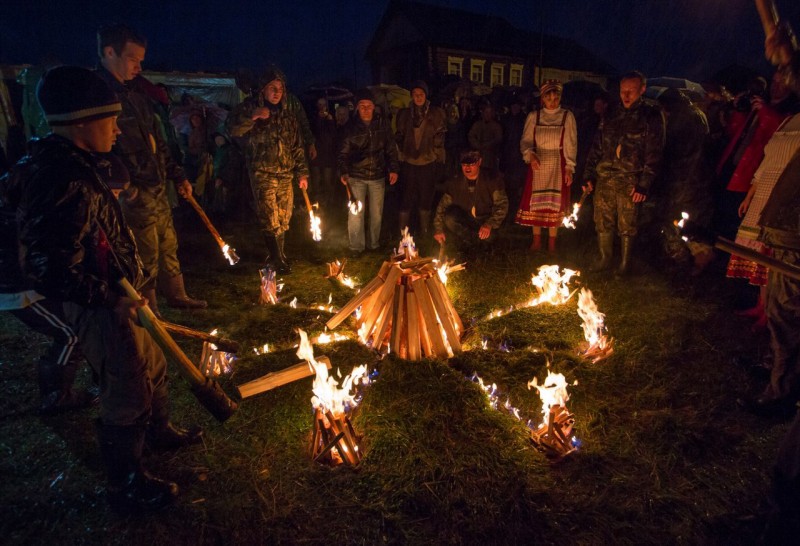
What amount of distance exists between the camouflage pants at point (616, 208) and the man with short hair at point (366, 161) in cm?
338

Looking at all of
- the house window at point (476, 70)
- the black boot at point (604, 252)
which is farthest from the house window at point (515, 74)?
the black boot at point (604, 252)

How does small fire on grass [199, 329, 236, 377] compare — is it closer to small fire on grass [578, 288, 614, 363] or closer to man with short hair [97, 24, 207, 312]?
man with short hair [97, 24, 207, 312]

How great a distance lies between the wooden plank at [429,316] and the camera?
4.27 metres

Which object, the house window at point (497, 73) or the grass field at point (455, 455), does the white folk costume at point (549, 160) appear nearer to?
the grass field at point (455, 455)

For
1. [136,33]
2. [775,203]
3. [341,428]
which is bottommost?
[341,428]

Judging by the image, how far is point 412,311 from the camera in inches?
169

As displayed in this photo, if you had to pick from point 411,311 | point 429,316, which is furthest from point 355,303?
point 429,316

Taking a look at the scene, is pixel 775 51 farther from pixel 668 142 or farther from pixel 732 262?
pixel 668 142

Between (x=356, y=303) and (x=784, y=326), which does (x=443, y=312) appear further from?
(x=784, y=326)

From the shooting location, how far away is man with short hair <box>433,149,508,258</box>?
22.2ft

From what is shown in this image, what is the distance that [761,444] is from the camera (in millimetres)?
3354

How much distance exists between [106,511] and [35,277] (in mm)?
1703

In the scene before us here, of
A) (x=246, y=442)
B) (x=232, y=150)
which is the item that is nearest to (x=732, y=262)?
(x=246, y=442)

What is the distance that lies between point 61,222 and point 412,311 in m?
2.87
